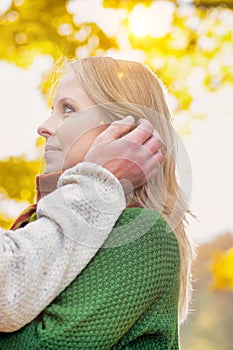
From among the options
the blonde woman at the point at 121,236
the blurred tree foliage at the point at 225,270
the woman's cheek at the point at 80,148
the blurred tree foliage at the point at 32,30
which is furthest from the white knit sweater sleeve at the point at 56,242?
the blurred tree foliage at the point at 225,270

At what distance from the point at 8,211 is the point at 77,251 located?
269 centimetres

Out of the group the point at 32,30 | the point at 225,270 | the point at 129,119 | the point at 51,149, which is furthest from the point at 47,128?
the point at 225,270

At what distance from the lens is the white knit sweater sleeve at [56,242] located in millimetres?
1016

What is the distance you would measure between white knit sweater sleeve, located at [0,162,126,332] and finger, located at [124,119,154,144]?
0.36 ft

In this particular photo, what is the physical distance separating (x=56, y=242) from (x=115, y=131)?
274 mm

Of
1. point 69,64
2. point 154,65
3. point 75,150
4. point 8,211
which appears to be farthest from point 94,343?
point 154,65

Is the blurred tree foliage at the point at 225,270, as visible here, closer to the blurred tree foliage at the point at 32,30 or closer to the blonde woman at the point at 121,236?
the blurred tree foliage at the point at 32,30

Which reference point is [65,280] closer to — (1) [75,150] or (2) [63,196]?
(2) [63,196]

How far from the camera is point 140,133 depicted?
1232 mm

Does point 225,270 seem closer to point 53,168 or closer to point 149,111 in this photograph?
point 149,111

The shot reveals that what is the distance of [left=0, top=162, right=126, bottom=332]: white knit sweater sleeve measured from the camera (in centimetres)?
102

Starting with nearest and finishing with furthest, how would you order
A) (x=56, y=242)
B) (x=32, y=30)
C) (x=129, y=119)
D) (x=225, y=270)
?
(x=56, y=242), (x=129, y=119), (x=32, y=30), (x=225, y=270)

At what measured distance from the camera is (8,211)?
3705 mm

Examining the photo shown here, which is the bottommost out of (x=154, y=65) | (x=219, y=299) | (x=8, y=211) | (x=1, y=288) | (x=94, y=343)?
(x=219, y=299)
